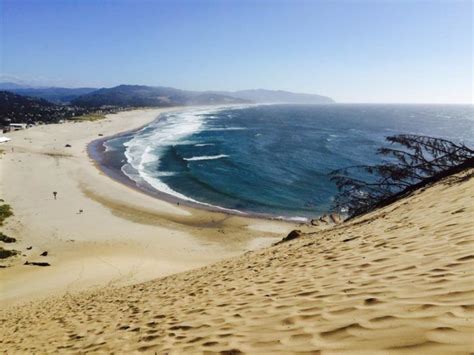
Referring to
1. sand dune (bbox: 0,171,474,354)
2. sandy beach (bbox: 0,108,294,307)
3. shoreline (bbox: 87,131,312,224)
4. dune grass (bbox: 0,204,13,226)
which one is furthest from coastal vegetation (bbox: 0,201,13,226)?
sand dune (bbox: 0,171,474,354)

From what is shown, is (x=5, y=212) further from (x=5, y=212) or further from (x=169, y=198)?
(x=169, y=198)

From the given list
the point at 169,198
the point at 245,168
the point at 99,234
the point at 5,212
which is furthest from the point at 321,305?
the point at 245,168

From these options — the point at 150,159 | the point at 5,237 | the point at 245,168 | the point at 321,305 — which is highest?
the point at 321,305

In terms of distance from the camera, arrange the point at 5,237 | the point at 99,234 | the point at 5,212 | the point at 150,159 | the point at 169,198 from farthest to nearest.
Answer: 1. the point at 150,159
2. the point at 169,198
3. the point at 5,212
4. the point at 99,234
5. the point at 5,237

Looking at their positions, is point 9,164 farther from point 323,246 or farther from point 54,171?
point 323,246

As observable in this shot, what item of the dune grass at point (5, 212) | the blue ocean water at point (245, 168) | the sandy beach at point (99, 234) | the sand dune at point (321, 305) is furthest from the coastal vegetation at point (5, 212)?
the sand dune at point (321, 305)

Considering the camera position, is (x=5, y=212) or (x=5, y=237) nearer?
(x=5, y=237)

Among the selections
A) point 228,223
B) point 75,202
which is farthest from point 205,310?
point 75,202

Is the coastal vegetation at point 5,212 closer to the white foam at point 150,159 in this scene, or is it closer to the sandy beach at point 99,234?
the sandy beach at point 99,234
